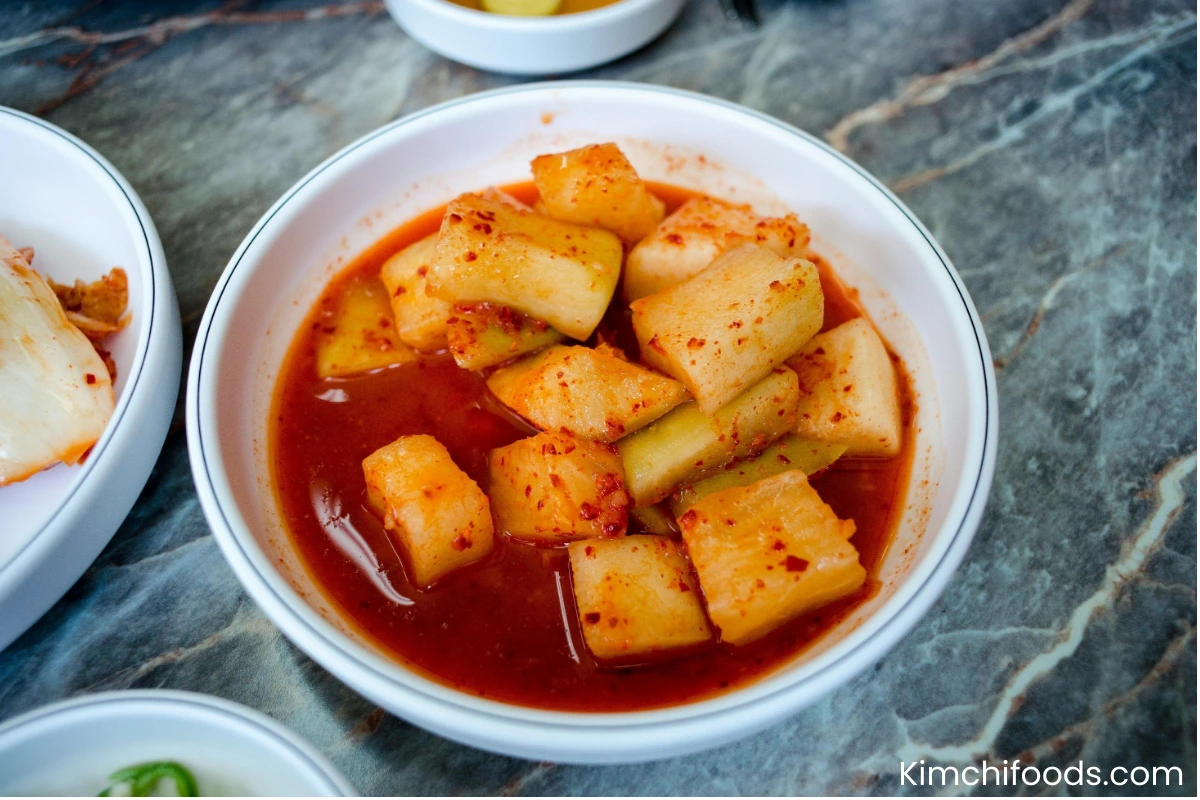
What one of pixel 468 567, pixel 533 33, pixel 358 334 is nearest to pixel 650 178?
pixel 533 33

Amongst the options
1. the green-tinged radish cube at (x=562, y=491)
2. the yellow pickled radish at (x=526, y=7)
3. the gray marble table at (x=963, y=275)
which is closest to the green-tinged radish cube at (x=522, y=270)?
the green-tinged radish cube at (x=562, y=491)

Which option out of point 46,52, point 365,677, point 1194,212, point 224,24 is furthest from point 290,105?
point 1194,212

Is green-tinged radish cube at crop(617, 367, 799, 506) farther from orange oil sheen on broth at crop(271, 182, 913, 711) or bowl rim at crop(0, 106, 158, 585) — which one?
bowl rim at crop(0, 106, 158, 585)

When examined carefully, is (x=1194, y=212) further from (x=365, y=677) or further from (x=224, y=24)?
(x=224, y=24)

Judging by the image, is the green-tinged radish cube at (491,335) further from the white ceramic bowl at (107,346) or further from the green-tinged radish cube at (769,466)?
the white ceramic bowl at (107,346)

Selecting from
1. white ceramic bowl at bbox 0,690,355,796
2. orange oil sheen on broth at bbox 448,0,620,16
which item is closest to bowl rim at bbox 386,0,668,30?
orange oil sheen on broth at bbox 448,0,620,16

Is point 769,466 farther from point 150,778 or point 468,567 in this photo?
point 150,778
